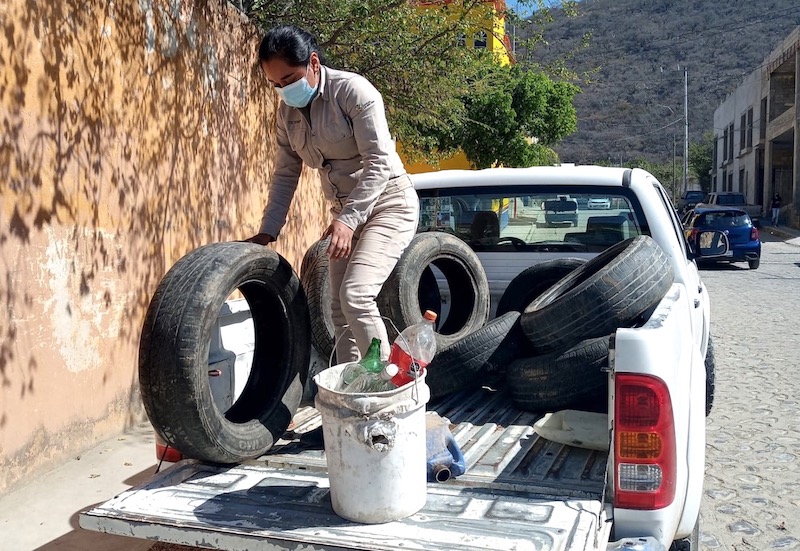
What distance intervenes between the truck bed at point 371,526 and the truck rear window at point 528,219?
213cm

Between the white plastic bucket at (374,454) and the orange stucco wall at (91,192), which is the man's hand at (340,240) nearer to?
the white plastic bucket at (374,454)

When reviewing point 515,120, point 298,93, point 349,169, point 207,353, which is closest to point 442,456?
point 207,353

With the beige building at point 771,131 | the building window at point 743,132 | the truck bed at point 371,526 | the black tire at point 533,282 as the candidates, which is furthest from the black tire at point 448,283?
the building window at point 743,132

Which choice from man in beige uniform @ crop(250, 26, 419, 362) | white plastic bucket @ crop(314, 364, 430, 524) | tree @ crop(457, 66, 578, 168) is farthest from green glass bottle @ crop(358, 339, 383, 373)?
tree @ crop(457, 66, 578, 168)

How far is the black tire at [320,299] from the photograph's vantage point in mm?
3959

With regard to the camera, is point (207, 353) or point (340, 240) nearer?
point (207, 353)

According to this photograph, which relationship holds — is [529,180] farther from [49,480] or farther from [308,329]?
[49,480]

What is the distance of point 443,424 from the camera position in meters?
3.08

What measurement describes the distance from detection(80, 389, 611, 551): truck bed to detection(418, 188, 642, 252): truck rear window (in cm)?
213

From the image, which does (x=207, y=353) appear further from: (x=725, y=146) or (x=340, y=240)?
(x=725, y=146)

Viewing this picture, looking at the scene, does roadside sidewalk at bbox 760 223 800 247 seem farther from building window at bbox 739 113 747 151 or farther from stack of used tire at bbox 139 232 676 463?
stack of used tire at bbox 139 232 676 463

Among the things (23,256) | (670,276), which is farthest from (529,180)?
(23,256)

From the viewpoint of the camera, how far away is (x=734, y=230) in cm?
1794

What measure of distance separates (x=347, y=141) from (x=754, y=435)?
394cm
